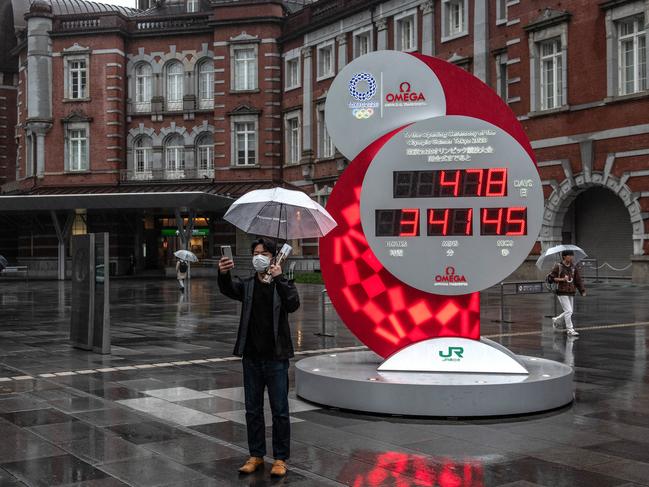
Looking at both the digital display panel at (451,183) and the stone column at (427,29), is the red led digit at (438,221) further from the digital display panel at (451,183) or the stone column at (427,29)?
the stone column at (427,29)

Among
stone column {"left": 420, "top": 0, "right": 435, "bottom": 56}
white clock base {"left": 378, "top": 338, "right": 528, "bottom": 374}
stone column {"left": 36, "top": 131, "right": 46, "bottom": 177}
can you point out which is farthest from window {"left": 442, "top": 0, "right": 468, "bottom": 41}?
white clock base {"left": 378, "top": 338, "right": 528, "bottom": 374}

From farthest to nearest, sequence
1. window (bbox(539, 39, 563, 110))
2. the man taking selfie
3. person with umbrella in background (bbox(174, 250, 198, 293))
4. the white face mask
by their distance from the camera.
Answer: window (bbox(539, 39, 563, 110)) → person with umbrella in background (bbox(174, 250, 198, 293)) → the man taking selfie → the white face mask

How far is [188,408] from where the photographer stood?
8.82m

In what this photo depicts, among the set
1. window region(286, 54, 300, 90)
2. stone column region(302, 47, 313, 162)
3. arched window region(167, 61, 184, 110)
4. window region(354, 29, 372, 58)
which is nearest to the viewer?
window region(354, 29, 372, 58)

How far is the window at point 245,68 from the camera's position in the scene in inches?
1864

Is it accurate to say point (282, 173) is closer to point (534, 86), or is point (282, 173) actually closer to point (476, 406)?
point (534, 86)

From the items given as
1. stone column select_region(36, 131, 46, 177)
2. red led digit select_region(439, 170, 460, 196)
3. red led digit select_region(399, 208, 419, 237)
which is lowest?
red led digit select_region(399, 208, 419, 237)

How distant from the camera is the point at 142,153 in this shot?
5025 centimetres

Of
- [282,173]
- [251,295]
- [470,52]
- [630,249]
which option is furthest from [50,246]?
[251,295]

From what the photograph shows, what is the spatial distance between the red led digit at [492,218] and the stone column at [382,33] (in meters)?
31.6

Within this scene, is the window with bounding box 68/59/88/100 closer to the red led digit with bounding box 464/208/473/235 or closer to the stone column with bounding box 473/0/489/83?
the stone column with bounding box 473/0/489/83

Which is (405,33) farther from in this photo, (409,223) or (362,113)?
(409,223)

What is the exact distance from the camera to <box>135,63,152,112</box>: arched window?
50062 millimetres

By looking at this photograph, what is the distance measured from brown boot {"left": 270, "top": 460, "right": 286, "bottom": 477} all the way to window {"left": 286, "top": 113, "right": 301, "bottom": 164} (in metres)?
40.8
